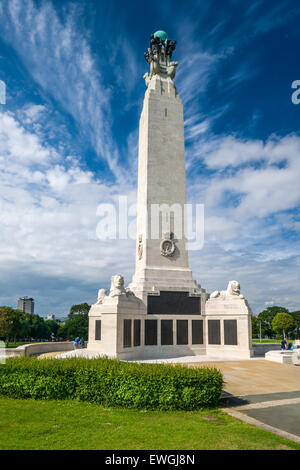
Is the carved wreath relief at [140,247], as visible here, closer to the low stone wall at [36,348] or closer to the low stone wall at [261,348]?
the low stone wall at [36,348]

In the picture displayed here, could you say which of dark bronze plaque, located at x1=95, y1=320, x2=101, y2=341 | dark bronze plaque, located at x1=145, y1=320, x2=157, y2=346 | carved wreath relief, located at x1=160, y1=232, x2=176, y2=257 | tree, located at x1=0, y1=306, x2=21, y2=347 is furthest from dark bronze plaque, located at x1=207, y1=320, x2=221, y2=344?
tree, located at x1=0, y1=306, x2=21, y2=347

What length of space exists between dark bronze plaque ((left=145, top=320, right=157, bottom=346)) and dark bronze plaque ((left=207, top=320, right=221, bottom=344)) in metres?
5.24

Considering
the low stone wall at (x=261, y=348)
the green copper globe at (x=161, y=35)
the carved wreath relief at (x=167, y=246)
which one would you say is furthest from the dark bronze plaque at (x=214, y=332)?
the green copper globe at (x=161, y=35)

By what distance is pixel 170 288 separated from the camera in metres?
Result: 30.4

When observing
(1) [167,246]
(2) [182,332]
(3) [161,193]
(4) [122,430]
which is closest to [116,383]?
(4) [122,430]

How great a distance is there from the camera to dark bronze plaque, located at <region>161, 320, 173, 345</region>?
95.8 feet

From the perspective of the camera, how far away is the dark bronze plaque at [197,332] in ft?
99.6

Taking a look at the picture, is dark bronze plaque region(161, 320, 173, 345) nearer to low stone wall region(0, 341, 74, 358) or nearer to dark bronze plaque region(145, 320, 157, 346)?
dark bronze plaque region(145, 320, 157, 346)

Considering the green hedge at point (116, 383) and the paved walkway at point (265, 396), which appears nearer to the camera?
the paved walkway at point (265, 396)

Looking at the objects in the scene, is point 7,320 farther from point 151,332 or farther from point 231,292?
point 231,292

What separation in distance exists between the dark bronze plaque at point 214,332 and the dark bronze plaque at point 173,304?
1.57 meters

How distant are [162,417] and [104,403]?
8.50ft
